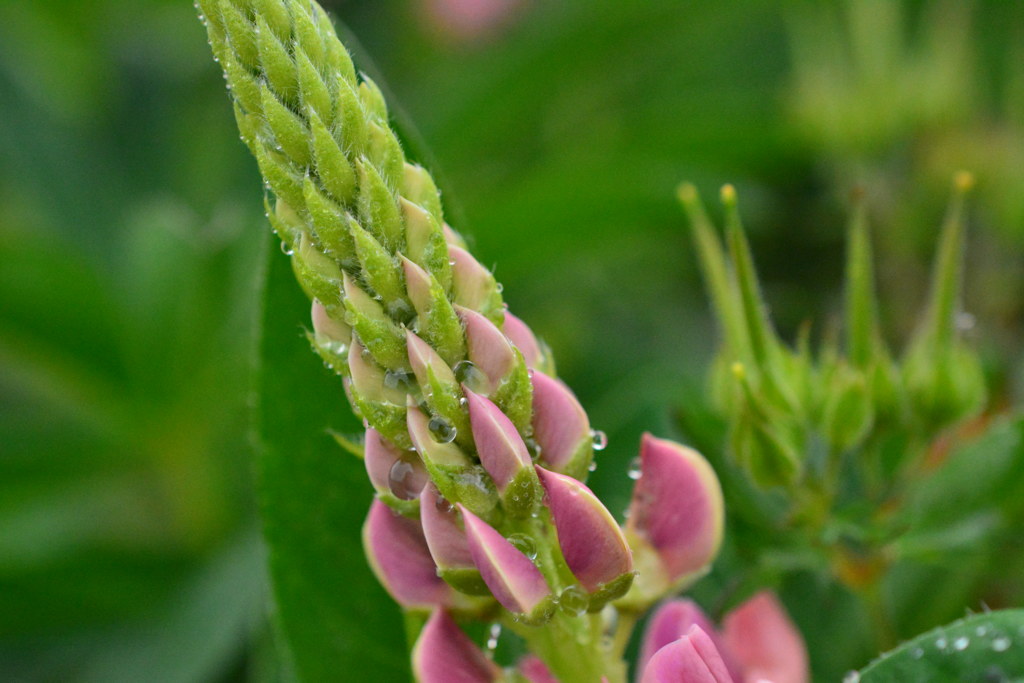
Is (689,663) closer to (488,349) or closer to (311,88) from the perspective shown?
(488,349)

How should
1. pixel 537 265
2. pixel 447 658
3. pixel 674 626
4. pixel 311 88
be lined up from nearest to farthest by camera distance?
1. pixel 311 88
2. pixel 447 658
3. pixel 674 626
4. pixel 537 265

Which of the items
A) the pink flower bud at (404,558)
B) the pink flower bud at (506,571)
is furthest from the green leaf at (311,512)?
the pink flower bud at (506,571)

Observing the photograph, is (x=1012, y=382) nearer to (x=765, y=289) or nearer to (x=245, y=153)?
(x=765, y=289)

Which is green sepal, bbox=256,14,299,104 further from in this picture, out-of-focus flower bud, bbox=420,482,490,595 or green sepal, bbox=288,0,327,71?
out-of-focus flower bud, bbox=420,482,490,595

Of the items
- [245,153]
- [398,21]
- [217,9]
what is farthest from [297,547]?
[398,21]

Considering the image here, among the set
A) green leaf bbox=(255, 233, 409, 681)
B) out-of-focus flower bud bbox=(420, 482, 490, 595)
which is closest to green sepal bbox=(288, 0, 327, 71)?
out-of-focus flower bud bbox=(420, 482, 490, 595)

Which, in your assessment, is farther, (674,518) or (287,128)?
(674,518)

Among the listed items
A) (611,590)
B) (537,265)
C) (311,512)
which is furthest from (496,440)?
(537,265)

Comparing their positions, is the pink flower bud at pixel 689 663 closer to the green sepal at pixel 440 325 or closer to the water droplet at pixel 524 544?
the water droplet at pixel 524 544
